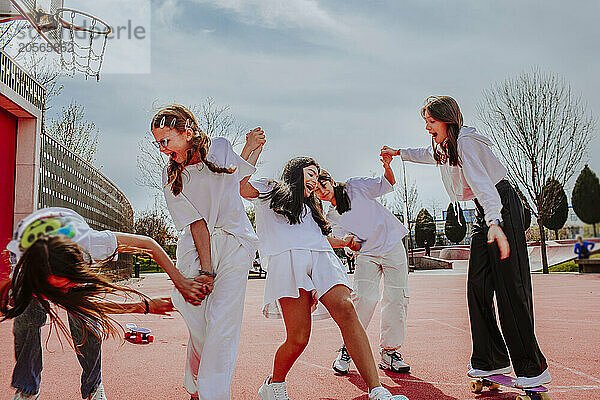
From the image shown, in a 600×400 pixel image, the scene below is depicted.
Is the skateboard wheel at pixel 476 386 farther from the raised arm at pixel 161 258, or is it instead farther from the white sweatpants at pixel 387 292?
the raised arm at pixel 161 258

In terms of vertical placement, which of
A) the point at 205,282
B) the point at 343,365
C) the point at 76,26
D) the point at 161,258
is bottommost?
the point at 343,365

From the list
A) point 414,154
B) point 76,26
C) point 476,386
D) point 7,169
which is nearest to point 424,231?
point 76,26

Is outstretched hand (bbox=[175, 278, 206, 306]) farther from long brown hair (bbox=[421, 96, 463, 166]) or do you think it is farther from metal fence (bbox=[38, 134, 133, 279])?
metal fence (bbox=[38, 134, 133, 279])

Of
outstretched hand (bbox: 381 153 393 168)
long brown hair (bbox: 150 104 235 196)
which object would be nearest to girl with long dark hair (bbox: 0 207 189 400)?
long brown hair (bbox: 150 104 235 196)

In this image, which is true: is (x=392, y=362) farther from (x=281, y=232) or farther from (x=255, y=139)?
(x=255, y=139)

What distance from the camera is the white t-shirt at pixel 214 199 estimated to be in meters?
3.20

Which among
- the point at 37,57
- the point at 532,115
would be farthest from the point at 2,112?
the point at 532,115

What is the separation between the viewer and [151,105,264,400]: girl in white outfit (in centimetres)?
308

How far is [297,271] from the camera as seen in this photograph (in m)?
3.42

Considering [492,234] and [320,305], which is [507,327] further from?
[320,305]

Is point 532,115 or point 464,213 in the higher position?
point 532,115

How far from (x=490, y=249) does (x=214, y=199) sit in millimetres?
1936

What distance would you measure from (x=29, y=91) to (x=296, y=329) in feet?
41.2

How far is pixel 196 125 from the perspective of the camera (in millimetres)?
3262
